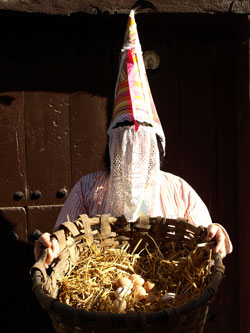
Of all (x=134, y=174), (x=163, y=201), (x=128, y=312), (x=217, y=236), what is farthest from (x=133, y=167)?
(x=128, y=312)

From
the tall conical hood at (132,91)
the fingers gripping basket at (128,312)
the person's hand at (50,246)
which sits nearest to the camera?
the fingers gripping basket at (128,312)

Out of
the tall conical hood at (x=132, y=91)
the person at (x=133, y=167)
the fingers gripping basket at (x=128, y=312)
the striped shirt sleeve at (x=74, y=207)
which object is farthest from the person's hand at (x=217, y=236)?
the striped shirt sleeve at (x=74, y=207)

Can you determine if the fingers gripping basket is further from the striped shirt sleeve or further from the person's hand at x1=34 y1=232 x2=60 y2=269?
the striped shirt sleeve

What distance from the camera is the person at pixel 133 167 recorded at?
5.31 feet

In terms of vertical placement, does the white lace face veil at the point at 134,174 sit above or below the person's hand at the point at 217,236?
above

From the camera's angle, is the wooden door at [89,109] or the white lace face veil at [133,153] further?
the wooden door at [89,109]

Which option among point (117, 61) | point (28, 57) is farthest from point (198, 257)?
point (28, 57)

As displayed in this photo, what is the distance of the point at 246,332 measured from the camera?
2.15 metres

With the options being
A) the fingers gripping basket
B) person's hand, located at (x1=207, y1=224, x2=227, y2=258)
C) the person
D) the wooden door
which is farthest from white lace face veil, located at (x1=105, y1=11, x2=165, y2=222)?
the wooden door

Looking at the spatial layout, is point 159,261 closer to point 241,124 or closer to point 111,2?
point 241,124

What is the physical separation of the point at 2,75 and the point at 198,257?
4.48ft

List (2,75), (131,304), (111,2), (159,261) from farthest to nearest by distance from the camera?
(2,75) < (111,2) < (159,261) < (131,304)

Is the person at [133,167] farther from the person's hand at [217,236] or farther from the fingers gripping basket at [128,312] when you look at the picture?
the person's hand at [217,236]

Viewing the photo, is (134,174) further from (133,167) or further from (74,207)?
(74,207)
